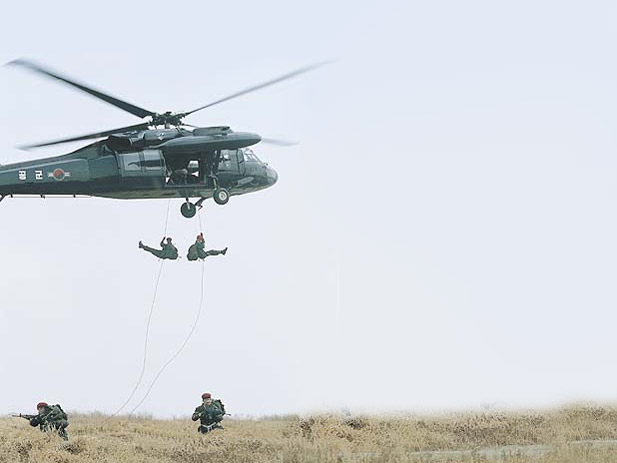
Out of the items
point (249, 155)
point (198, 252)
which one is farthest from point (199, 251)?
point (249, 155)

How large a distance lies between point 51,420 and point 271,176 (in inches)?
371

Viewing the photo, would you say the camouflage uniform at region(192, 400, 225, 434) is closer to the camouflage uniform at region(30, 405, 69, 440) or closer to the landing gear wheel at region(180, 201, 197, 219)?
the camouflage uniform at region(30, 405, 69, 440)

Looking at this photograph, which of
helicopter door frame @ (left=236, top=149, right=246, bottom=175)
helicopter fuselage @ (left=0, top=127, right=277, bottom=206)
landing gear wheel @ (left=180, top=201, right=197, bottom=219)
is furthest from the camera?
helicopter door frame @ (left=236, top=149, right=246, bottom=175)

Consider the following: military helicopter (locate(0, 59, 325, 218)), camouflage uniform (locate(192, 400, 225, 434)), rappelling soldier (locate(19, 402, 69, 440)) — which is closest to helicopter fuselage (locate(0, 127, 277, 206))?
military helicopter (locate(0, 59, 325, 218))

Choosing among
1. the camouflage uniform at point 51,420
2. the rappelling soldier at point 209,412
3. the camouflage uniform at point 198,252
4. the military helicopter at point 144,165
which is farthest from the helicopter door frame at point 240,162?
the camouflage uniform at point 51,420

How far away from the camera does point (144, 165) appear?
2636 cm

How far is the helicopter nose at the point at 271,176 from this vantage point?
2954 centimetres

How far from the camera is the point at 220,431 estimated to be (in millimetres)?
25625

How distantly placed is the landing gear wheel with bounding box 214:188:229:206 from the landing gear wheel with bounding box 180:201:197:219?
0.80 metres

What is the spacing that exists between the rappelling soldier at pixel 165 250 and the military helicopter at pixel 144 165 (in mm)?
1274

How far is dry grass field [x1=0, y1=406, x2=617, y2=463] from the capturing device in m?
21.5

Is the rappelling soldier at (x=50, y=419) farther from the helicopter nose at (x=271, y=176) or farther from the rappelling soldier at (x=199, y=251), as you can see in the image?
the helicopter nose at (x=271, y=176)

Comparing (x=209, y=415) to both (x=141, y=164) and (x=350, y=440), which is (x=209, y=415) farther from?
(x=141, y=164)

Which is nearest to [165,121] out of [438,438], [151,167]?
[151,167]
